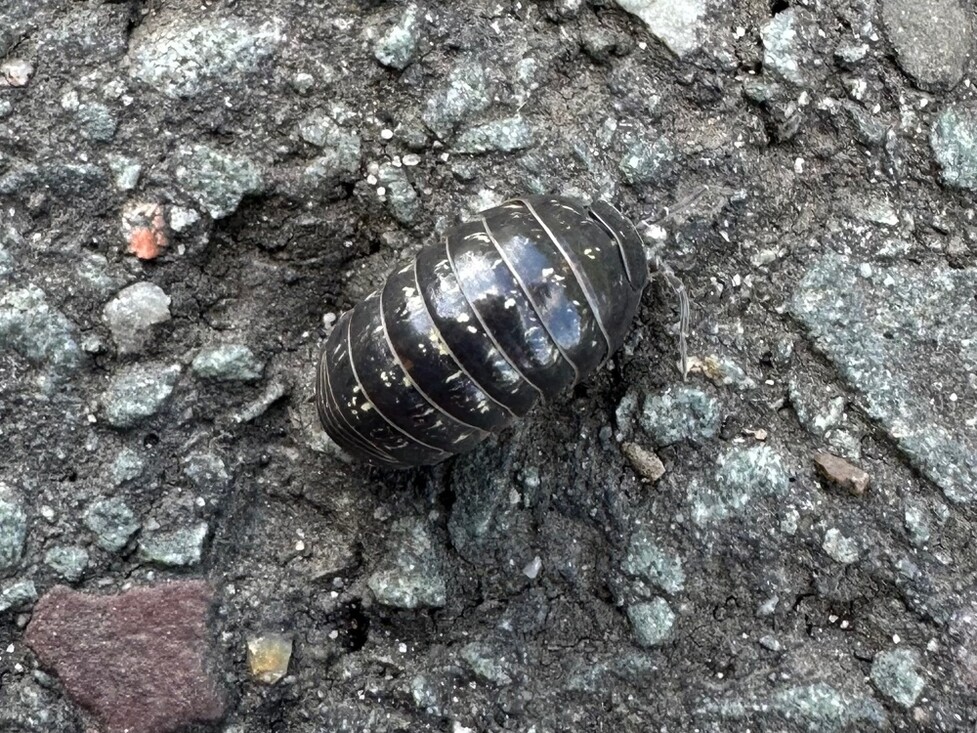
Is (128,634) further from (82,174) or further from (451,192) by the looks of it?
(451,192)

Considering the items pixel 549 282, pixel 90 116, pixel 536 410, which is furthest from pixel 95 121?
pixel 536 410

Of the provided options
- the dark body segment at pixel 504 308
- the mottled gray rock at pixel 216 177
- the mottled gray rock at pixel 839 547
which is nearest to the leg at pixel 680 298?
the dark body segment at pixel 504 308

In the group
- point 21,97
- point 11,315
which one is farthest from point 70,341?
point 21,97

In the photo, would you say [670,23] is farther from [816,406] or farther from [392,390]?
[392,390]

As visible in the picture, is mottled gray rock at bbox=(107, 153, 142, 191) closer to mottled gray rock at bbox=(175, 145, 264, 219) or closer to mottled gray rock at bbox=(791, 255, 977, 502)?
mottled gray rock at bbox=(175, 145, 264, 219)

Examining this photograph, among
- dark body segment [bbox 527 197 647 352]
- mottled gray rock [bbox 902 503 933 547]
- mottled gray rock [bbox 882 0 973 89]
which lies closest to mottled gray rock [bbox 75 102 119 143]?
dark body segment [bbox 527 197 647 352]
